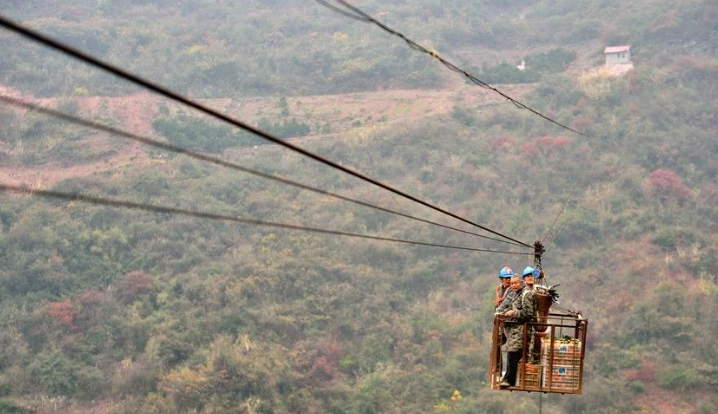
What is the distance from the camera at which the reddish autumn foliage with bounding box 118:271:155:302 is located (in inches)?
1281

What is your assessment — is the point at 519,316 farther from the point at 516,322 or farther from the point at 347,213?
the point at 347,213

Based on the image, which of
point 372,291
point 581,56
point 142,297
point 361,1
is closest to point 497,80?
point 581,56

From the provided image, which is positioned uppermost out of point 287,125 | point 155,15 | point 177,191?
point 155,15

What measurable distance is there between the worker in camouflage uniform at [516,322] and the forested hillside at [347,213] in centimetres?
1384

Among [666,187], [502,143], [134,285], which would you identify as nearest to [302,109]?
[502,143]

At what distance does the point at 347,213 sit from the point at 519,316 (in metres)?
27.3

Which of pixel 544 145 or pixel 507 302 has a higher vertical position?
pixel 544 145

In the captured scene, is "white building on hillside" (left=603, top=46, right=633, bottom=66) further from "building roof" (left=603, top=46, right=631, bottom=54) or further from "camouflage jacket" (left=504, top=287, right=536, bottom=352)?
"camouflage jacket" (left=504, top=287, right=536, bottom=352)

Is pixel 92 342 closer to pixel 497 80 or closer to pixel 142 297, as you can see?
pixel 142 297

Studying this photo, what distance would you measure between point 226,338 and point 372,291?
660 cm

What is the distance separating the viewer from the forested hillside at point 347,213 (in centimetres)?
2834

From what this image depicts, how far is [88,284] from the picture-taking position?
33.2 meters

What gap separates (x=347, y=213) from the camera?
40.1 m

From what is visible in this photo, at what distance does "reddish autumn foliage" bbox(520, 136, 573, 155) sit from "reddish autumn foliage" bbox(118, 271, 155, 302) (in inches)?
796
